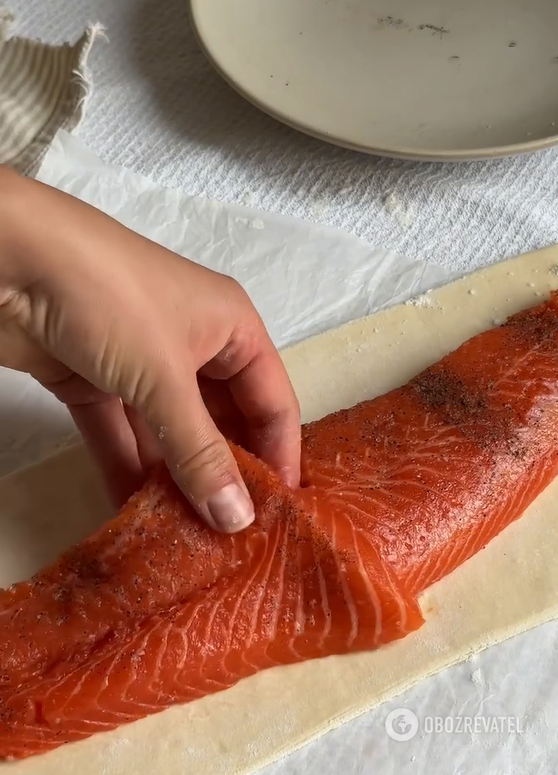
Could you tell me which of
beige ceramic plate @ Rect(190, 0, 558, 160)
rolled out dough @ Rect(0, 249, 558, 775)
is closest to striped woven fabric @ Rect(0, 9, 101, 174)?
beige ceramic plate @ Rect(190, 0, 558, 160)

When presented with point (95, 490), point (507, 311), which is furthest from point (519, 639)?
point (95, 490)

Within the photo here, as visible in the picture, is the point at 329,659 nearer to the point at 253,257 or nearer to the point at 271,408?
the point at 271,408

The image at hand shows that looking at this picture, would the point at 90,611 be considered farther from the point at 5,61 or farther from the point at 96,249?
the point at 5,61

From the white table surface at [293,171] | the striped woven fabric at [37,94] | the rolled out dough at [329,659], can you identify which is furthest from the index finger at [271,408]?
the striped woven fabric at [37,94]

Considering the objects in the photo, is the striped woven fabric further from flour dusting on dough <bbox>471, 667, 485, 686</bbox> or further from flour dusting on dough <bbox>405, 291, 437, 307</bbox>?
flour dusting on dough <bbox>471, 667, 485, 686</bbox>

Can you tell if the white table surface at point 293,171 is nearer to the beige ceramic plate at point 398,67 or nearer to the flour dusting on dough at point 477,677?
the beige ceramic plate at point 398,67

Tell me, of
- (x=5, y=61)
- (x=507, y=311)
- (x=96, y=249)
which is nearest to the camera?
(x=96, y=249)
